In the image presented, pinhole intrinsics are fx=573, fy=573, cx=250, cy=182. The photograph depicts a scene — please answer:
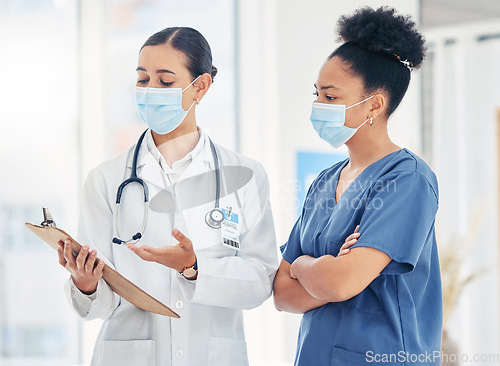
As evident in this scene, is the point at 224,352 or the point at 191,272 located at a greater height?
the point at 191,272

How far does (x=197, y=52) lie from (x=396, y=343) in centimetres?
86

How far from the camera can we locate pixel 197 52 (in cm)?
147

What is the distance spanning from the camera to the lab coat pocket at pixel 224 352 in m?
1.42

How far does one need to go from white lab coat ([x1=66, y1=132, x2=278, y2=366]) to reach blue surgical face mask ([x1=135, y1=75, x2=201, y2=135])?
0.11 m

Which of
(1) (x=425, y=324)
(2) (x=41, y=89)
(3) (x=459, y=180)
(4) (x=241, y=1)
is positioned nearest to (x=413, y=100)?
(3) (x=459, y=180)

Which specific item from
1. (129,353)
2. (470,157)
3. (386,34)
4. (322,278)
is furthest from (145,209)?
(470,157)

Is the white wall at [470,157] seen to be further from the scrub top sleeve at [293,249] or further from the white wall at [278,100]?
the scrub top sleeve at [293,249]

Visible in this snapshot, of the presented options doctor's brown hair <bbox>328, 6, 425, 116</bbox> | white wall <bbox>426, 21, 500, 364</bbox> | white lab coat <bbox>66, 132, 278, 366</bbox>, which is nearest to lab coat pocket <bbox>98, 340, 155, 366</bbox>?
white lab coat <bbox>66, 132, 278, 366</bbox>

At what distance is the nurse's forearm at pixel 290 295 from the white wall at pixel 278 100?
4.58 ft

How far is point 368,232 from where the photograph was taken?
4.25 feet

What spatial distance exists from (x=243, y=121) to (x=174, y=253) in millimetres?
1840

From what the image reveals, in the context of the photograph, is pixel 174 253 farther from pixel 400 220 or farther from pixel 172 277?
pixel 400 220

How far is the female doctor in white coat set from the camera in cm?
140

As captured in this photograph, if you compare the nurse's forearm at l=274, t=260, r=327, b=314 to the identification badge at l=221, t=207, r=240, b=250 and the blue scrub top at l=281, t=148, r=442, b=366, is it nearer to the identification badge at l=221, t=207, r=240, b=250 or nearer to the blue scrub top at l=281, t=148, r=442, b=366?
the blue scrub top at l=281, t=148, r=442, b=366
